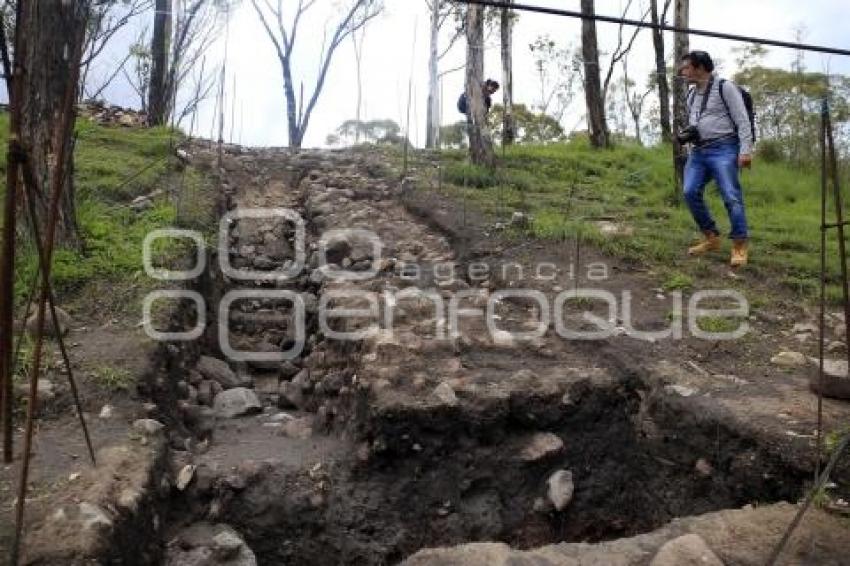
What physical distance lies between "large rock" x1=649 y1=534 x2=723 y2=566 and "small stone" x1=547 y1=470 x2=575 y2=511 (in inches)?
30.7

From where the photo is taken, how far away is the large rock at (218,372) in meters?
4.20

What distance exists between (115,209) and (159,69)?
5.93 meters

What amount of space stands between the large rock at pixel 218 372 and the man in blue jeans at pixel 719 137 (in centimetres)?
329

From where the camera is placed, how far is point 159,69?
34.8ft

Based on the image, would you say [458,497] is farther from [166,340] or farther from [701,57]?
[701,57]

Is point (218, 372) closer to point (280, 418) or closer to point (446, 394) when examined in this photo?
point (280, 418)

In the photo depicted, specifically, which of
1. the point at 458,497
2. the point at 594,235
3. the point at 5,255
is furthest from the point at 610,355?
the point at 5,255

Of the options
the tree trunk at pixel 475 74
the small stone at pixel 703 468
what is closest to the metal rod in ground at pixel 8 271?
the small stone at pixel 703 468

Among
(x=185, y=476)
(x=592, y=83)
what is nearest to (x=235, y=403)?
(x=185, y=476)

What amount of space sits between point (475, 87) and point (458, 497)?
4834 mm

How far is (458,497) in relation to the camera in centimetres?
324

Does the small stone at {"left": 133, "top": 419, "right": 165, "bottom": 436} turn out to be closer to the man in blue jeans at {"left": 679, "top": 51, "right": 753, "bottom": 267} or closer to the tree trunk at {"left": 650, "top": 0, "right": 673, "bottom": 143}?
the man in blue jeans at {"left": 679, "top": 51, "right": 753, "bottom": 267}

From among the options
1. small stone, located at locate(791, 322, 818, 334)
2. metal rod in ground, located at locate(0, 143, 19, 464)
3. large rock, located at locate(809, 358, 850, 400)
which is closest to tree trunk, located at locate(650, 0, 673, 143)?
small stone, located at locate(791, 322, 818, 334)

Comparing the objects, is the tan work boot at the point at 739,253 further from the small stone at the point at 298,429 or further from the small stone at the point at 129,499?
the small stone at the point at 129,499
